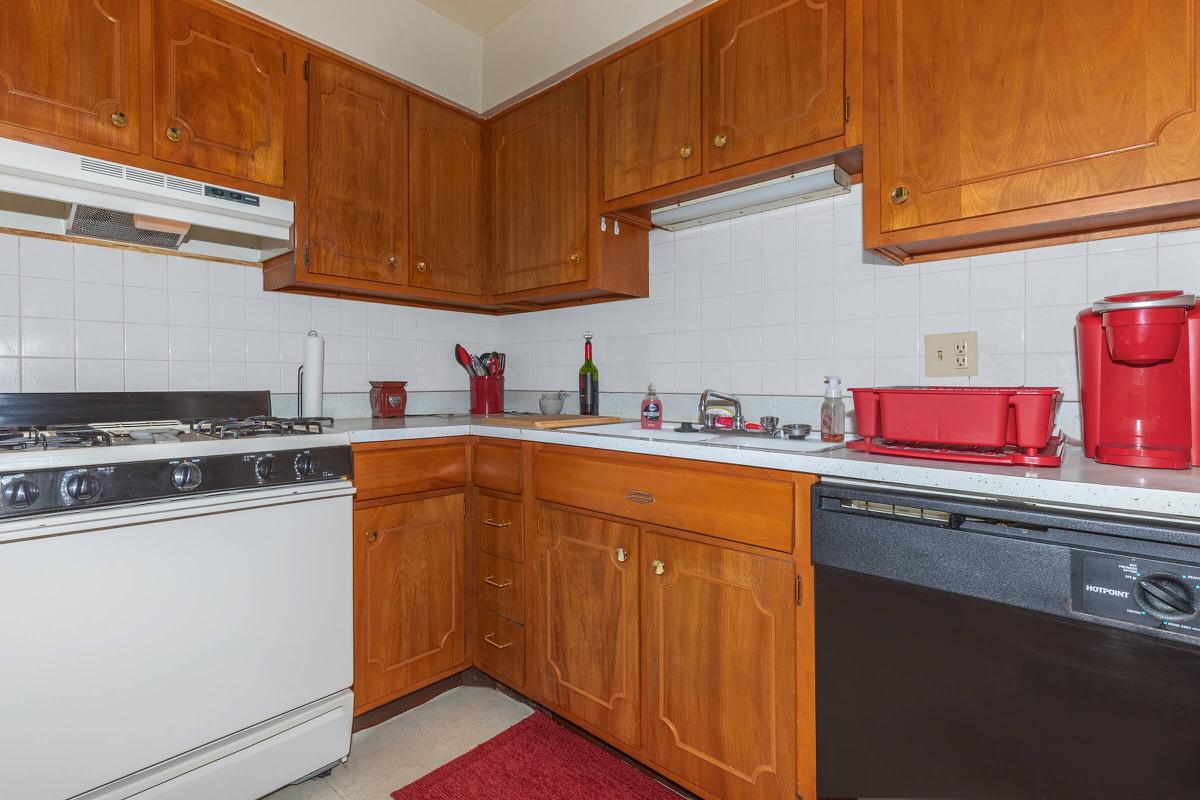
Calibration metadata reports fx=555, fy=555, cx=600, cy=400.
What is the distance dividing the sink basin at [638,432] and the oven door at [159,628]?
79 cm

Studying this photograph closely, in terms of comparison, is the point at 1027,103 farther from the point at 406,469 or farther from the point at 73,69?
the point at 73,69

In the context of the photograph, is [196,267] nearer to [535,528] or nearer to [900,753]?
[535,528]

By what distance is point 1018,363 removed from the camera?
4.60 ft

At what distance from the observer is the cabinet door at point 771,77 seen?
1.43 metres

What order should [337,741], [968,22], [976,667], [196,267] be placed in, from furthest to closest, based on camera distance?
[196,267], [337,741], [968,22], [976,667]

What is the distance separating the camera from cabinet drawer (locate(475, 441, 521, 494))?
5.98ft

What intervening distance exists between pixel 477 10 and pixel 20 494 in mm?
2314

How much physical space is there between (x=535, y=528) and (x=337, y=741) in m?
0.78

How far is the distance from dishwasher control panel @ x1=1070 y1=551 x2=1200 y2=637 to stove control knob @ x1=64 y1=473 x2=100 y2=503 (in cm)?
184

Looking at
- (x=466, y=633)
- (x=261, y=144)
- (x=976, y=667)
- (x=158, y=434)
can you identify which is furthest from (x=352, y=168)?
(x=976, y=667)

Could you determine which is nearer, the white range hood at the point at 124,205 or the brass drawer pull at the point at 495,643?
the white range hood at the point at 124,205

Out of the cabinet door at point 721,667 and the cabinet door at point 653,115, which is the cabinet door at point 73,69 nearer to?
the cabinet door at point 653,115

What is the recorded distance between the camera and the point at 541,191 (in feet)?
7.23

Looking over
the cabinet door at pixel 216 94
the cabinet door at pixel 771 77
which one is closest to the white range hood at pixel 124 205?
the cabinet door at pixel 216 94
